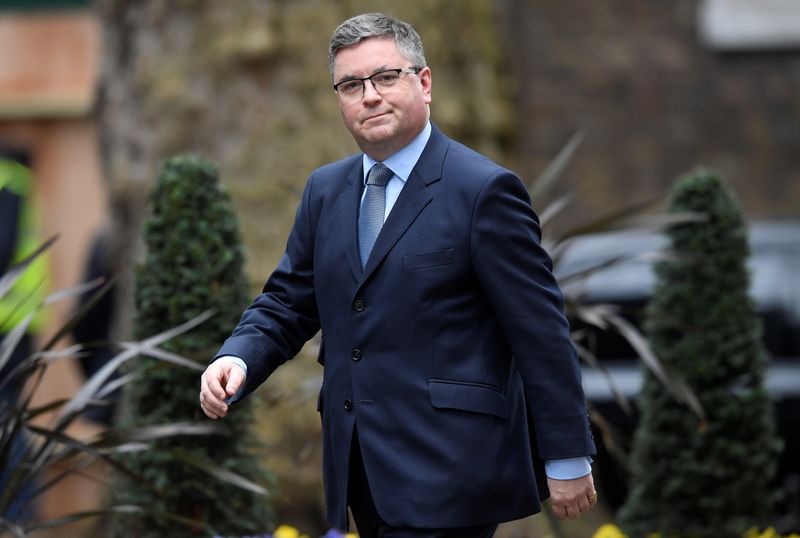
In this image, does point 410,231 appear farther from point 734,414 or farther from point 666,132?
point 666,132

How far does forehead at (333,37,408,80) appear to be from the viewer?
324cm

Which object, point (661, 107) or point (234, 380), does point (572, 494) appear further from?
point (661, 107)

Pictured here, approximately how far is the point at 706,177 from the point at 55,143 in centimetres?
798

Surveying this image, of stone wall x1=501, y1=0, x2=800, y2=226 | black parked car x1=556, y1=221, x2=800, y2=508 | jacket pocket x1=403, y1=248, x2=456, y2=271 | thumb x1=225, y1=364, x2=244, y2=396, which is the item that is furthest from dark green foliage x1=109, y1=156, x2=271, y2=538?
stone wall x1=501, y1=0, x2=800, y2=226

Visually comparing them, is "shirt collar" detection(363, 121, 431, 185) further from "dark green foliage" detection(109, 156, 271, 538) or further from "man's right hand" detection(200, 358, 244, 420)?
"dark green foliage" detection(109, 156, 271, 538)

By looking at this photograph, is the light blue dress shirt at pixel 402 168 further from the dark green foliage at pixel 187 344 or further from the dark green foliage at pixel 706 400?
the dark green foliage at pixel 706 400

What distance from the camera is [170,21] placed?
24.1ft

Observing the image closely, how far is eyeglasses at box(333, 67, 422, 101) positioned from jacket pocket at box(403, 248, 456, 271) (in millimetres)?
354

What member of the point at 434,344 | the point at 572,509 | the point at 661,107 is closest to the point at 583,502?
the point at 572,509

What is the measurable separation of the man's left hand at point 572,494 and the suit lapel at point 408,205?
0.60 m

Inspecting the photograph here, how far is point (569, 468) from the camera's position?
326cm

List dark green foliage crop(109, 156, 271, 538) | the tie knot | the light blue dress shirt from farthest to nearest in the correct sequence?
dark green foliage crop(109, 156, 271, 538) < the tie knot < the light blue dress shirt

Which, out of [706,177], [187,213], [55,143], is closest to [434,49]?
[706,177]

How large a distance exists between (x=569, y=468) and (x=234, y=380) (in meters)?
0.72
